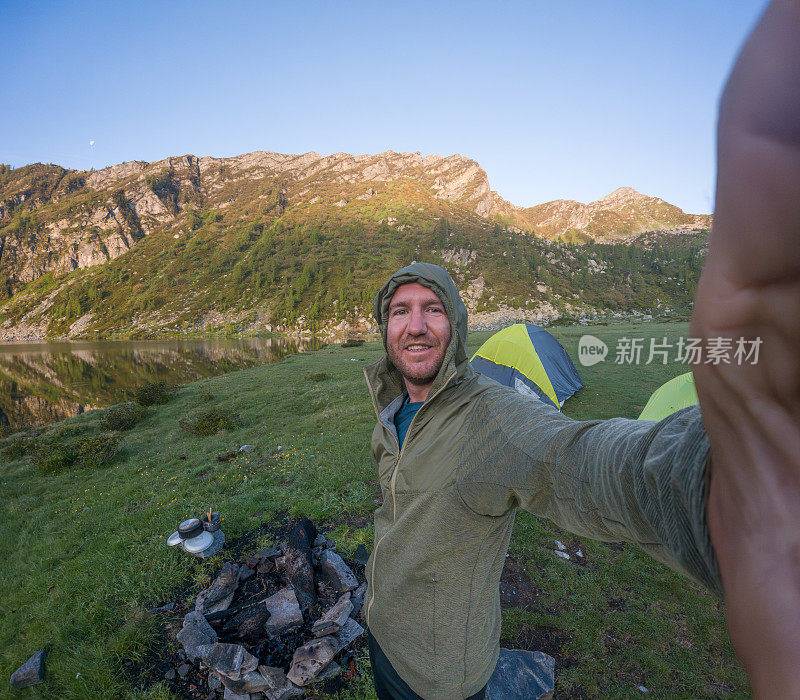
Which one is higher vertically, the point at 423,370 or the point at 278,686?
the point at 423,370

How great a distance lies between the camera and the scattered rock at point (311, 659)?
3523 millimetres

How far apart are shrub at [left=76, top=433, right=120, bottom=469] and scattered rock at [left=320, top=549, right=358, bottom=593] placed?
368 inches

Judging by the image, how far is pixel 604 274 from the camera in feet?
287

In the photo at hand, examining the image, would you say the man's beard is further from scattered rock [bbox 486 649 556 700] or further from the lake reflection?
the lake reflection

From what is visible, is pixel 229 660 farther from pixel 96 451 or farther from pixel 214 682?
pixel 96 451

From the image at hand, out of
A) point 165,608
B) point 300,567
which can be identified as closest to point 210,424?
point 165,608

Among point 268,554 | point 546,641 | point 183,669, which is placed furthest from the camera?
point 268,554

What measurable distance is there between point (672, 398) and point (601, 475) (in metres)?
6.89

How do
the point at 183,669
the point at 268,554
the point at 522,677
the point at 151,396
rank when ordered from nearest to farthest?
the point at 522,677 < the point at 183,669 < the point at 268,554 < the point at 151,396

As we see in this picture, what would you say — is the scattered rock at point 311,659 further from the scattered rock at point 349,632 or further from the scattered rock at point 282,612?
the scattered rock at point 282,612

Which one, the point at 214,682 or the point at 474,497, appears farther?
the point at 214,682

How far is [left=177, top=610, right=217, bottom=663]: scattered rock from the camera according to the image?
3.76m

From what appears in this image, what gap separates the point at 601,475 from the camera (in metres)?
1.35

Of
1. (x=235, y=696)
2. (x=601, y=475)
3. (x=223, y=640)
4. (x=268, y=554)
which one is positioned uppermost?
(x=601, y=475)
